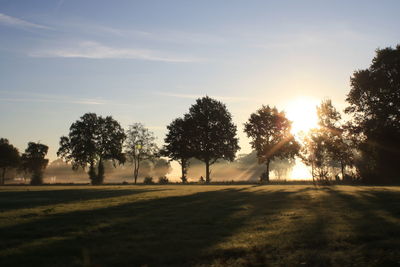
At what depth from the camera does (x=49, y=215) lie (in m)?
19.1

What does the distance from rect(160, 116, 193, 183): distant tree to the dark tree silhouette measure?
42805 mm

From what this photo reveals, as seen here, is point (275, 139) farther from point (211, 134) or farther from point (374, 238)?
point (374, 238)

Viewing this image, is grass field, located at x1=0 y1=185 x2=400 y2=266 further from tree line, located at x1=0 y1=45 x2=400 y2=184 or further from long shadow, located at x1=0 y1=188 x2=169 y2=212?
tree line, located at x1=0 y1=45 x2=400 y2=184

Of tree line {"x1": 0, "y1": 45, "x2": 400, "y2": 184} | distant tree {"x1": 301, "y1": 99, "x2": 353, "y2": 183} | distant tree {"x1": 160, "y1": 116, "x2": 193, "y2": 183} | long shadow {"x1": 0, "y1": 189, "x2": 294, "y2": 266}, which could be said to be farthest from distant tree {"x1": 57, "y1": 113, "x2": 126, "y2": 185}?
long shadow {"x1": 0, "y1": 189, "x2": 294, "y2": 266}

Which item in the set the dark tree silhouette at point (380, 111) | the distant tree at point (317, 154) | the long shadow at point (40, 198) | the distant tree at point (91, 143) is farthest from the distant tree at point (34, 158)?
the dark tree silhouette at point (380, 111)

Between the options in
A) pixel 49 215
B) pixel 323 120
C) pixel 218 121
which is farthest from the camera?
pixel 218 121

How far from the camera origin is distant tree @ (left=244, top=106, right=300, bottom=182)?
78938 millimetres

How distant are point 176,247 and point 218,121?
257 ft

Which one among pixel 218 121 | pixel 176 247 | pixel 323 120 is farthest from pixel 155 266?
pixel 218 121

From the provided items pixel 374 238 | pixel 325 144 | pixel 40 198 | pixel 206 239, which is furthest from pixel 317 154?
pixel 206 239

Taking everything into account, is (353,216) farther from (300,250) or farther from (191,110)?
(191,110)

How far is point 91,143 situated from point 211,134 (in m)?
31.4

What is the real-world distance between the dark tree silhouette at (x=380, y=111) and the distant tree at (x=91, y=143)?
198ft

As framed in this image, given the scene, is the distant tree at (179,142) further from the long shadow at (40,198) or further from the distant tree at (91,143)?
the long shadow at (40,198)
